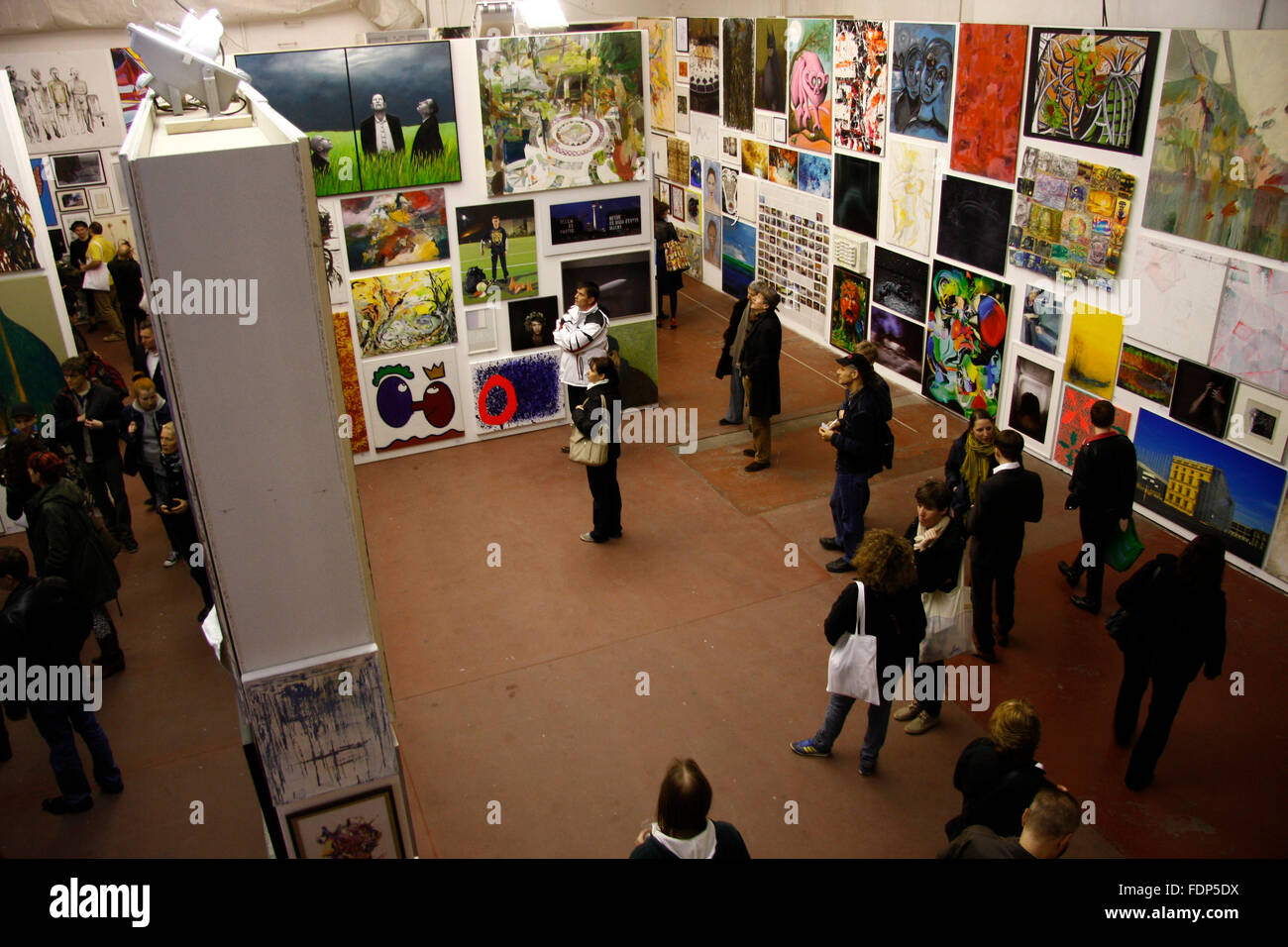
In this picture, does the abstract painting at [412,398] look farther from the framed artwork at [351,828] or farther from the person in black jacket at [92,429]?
the framed artwork at [351,828]

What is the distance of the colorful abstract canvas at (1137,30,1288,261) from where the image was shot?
688 centimetres

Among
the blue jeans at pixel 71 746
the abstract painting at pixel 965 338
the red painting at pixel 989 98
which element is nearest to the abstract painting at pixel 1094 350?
the abstract painting at pixel 965 338

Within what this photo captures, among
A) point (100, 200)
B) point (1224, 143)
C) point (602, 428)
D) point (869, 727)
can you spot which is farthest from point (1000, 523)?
point (100, 200)

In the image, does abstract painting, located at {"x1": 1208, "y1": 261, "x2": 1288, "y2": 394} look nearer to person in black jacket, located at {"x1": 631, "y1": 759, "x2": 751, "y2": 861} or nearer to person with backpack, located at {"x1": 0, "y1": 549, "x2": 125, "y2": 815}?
person in black jacket, located at {"x1": 631, "y1": 759, "x2": 751, "y2": 861}

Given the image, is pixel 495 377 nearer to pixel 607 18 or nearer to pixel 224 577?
pixel 224 577

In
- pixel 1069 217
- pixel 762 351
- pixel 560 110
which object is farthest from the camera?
pixel 560 110

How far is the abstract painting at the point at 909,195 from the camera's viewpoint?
34.0 ft

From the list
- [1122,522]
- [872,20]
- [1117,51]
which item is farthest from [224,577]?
[872,20]

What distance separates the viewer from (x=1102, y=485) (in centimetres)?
679

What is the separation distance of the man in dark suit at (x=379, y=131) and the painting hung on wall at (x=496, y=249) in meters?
0.88

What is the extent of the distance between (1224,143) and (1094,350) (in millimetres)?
1998

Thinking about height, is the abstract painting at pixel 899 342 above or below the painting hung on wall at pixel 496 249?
below

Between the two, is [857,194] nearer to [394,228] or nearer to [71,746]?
[394,228]

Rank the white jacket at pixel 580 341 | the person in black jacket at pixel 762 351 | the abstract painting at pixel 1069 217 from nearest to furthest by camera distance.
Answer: the abstract painting at pixel 1069 217
the person in black jacket at pixel 762 351
the white jacket at pixel 580 341
